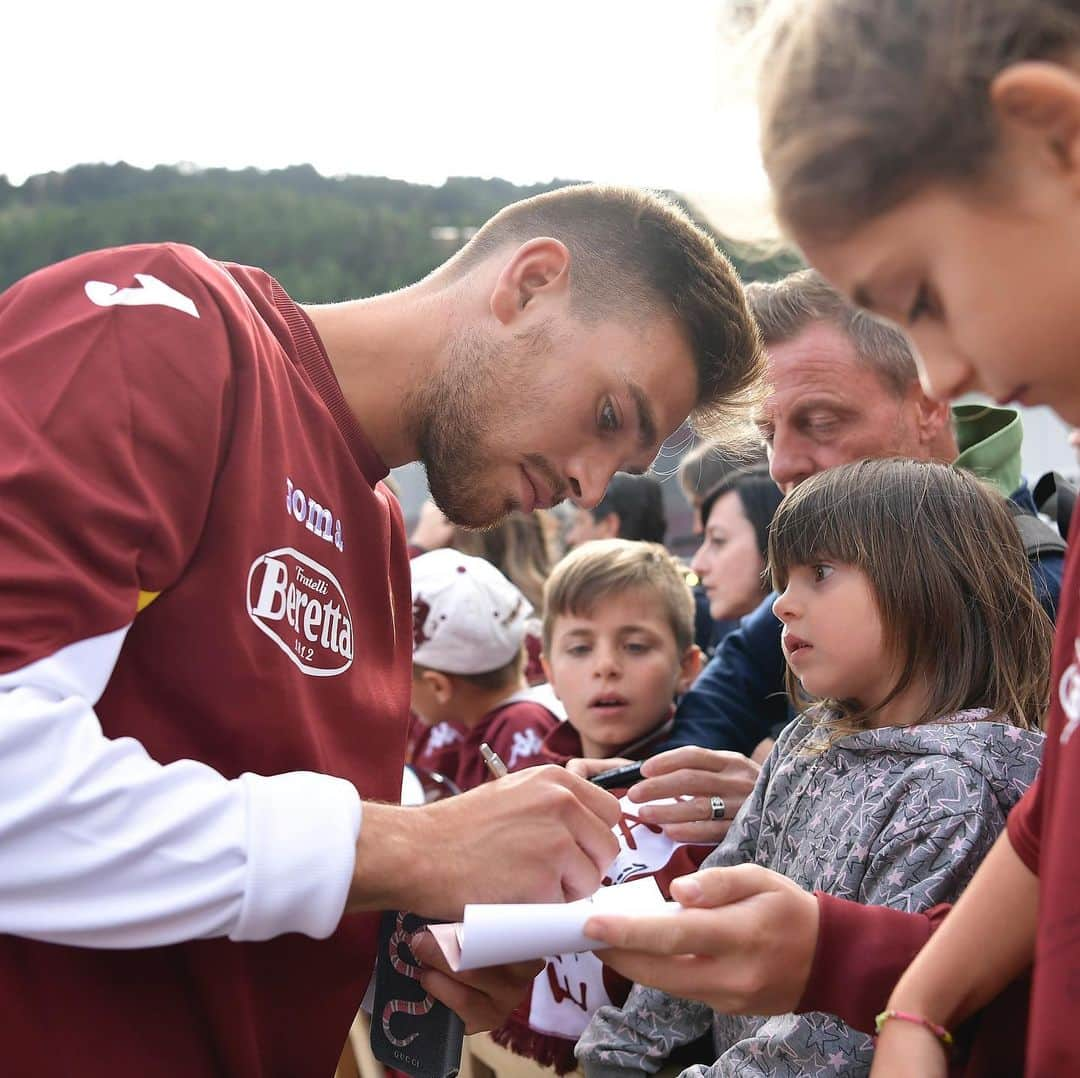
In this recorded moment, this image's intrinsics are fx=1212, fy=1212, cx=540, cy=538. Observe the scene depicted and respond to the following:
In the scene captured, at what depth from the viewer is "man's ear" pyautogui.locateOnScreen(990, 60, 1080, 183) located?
3.03 ft

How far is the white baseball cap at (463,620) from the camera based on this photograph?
4.02 meters

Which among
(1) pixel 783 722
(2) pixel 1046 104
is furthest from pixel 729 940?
(1) pixel 783 722

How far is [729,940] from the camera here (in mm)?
1412

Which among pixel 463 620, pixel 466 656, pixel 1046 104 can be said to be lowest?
pixel 466 656

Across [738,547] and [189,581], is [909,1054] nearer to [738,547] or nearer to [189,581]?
[189,581]

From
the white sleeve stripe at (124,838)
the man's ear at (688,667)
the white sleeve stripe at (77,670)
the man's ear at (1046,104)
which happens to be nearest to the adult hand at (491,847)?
the white sleeve stripe at (124,838)

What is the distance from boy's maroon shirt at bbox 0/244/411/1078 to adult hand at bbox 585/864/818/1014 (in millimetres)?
536

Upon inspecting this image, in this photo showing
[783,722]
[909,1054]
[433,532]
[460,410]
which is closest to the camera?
[909,1054]

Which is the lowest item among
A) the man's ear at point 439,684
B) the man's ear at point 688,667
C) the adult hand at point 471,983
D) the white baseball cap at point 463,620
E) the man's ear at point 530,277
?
the man's ear at point 439,684

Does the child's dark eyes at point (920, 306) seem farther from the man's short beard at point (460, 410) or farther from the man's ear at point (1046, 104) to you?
the man's short beard at point (460, 410)

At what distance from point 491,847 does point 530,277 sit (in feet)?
3.40

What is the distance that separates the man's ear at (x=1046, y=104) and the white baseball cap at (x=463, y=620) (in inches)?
125

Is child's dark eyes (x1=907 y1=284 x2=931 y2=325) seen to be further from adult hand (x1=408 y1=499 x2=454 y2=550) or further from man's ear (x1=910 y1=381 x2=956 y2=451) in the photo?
adult hand (x1=408 y1=499 x2=454 y2=550)

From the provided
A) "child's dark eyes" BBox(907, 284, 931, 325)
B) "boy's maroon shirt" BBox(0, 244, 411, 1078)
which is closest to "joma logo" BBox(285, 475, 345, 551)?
"boy's maroon shirt" BBox(0, 244, 411, 1078)
